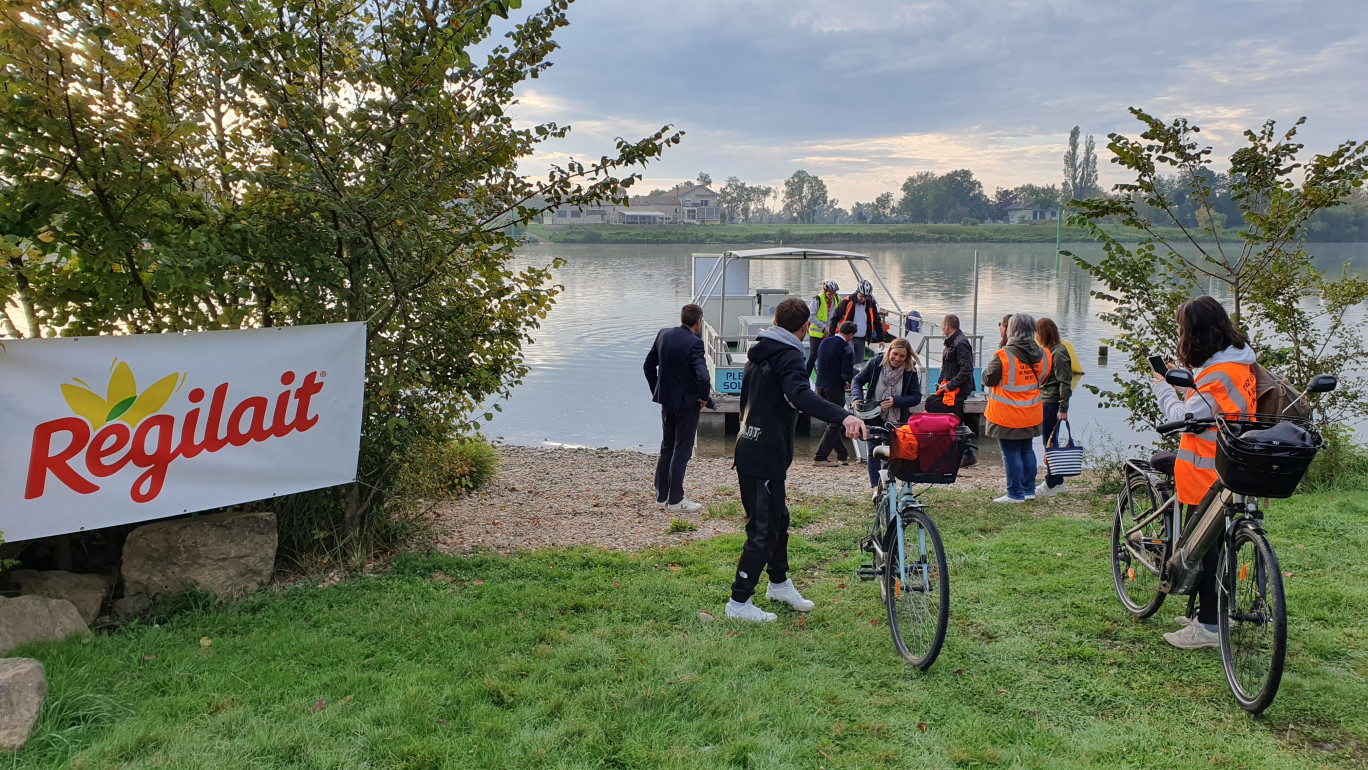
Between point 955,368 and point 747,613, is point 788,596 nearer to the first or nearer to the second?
point 747,613

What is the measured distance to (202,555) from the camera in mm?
4973

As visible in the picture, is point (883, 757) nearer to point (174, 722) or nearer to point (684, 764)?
point (684, 764)

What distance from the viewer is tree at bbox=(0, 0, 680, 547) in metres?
4.42

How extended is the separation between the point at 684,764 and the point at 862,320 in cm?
1022

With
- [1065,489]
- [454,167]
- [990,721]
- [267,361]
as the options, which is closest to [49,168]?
[267,361]

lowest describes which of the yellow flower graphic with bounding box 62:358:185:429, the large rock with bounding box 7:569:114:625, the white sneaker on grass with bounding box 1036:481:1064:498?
the white sneaker on grass with bounding box 1036:481:1064:498

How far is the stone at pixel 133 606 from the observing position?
188 inches

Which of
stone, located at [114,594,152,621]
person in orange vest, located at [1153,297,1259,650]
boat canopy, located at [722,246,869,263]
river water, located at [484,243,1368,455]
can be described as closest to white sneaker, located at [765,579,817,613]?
person in orange vest, located at [1153,297,1259,650]

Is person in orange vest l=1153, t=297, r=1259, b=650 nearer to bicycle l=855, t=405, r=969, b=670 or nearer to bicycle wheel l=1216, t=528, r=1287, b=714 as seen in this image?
bicycle wheel l=1216, t=528, r=1287, b=714

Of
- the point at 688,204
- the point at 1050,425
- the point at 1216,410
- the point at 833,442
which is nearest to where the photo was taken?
the point at 1216,410

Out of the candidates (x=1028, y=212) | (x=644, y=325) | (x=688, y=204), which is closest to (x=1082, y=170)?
(x=1028, y=212)

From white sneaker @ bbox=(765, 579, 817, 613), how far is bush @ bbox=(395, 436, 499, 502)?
2521mm

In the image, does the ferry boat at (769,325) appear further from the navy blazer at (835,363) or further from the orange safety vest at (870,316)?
the navy blazer at (835,363)

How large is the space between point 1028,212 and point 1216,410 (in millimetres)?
135235
